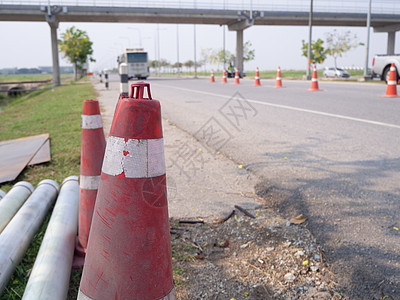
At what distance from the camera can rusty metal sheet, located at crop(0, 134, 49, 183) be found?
4.52 m

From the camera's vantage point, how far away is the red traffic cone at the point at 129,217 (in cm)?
164

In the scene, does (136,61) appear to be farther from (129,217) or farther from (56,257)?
(129,217)

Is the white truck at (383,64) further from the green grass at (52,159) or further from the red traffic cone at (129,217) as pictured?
the red traffic cone at (129,217)

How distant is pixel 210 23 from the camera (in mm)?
50625

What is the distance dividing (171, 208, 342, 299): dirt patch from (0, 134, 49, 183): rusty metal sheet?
2485mm

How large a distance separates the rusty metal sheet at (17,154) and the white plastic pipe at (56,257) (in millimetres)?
1738

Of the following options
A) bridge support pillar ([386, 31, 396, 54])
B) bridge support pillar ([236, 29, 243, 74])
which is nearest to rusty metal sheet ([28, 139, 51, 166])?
bridge support pillar ([236, 29, 243, 74])

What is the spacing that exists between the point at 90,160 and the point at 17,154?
10.3ft

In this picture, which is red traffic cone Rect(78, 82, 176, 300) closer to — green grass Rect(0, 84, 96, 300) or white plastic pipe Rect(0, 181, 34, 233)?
green grass Rect(0, 84, 96, 300)

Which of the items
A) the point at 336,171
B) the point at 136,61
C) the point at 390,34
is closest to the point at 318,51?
the point at 390,34

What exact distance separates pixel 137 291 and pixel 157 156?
1.90 ft

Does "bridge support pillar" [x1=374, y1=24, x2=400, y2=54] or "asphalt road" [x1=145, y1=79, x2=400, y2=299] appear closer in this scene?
"asphalt road" [x1=145, y1=79, x2=400, y2=299]

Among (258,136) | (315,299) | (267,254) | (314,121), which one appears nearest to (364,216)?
(267,254)

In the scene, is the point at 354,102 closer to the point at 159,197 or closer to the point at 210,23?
the point at 159,197
